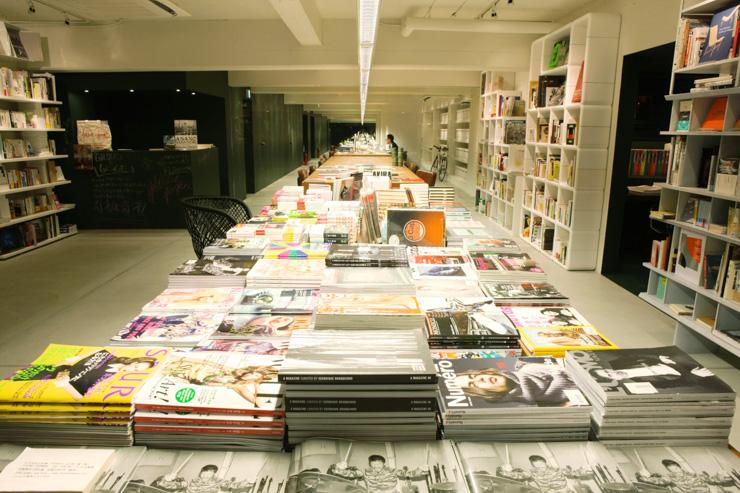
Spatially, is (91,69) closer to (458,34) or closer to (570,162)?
(458,34)

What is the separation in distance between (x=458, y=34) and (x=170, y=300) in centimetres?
Answer: 698

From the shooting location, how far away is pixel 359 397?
1.18 meters

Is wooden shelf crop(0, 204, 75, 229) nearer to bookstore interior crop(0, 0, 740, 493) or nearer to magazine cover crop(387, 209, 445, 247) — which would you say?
bookstore interior crop(0, 0, 740, 493)

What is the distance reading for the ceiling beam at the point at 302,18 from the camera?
16.4ft

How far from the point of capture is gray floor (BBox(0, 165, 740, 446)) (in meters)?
4.01

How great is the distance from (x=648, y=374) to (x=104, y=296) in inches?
199

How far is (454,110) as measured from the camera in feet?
49.9

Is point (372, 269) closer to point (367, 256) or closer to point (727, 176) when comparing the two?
point (367, 256)

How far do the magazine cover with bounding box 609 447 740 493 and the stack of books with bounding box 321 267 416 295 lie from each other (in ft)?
3.10

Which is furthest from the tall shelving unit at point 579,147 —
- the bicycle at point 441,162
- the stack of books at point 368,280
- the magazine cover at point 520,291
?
the bicycle at point 441,162

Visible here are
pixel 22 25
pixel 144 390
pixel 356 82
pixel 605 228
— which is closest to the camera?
pixel 144 390

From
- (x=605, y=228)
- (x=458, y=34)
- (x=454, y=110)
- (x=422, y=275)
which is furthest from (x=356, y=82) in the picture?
(x=422, y=275)

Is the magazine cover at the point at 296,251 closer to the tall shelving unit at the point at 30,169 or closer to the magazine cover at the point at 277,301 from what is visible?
the magazine cover at the point at 277,301

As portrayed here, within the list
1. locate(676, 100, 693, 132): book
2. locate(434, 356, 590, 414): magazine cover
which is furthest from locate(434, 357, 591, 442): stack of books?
locate(676, 100, 693, 132): book
